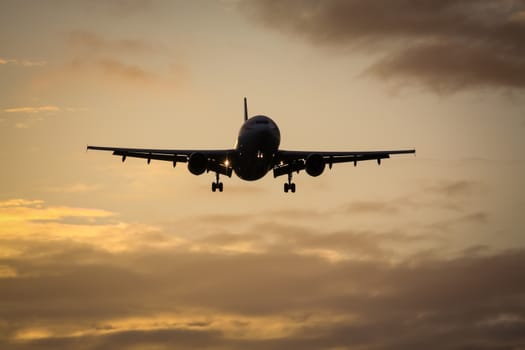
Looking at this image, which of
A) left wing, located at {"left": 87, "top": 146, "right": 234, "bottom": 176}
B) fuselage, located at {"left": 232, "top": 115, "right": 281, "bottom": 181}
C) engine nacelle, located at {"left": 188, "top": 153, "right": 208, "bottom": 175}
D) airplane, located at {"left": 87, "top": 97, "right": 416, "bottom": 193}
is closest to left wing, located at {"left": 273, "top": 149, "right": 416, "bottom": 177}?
airplane, located at {"left": 87, "top": 97, "right": 416, "bottom": 193}

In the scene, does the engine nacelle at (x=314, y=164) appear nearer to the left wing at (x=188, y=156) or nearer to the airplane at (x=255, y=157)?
the airplane at (x=255, y=157)

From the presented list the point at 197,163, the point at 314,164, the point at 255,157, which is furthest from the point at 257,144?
the point at 314,164

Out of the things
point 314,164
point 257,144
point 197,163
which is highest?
point 257,144

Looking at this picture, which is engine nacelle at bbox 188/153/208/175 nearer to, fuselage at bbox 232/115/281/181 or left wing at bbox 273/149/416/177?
fuselage at bbox 232/115/281/181

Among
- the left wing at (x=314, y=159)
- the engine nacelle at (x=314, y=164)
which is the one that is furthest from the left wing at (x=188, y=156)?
the engine nacelle at (x=314, y=164)

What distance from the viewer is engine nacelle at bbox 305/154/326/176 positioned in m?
60.2

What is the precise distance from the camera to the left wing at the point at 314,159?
60.2m

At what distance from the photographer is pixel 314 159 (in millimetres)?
60250

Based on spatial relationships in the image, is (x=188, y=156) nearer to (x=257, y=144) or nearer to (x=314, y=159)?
(x=257, y=144)

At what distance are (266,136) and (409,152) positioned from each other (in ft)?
40.0

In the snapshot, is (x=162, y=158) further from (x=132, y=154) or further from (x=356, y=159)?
(x=356, y=159)

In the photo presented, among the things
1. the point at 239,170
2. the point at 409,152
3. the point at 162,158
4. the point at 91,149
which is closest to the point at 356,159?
the point at 409,152

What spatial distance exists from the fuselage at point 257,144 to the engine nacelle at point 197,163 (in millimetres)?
2452

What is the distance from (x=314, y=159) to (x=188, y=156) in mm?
9916
